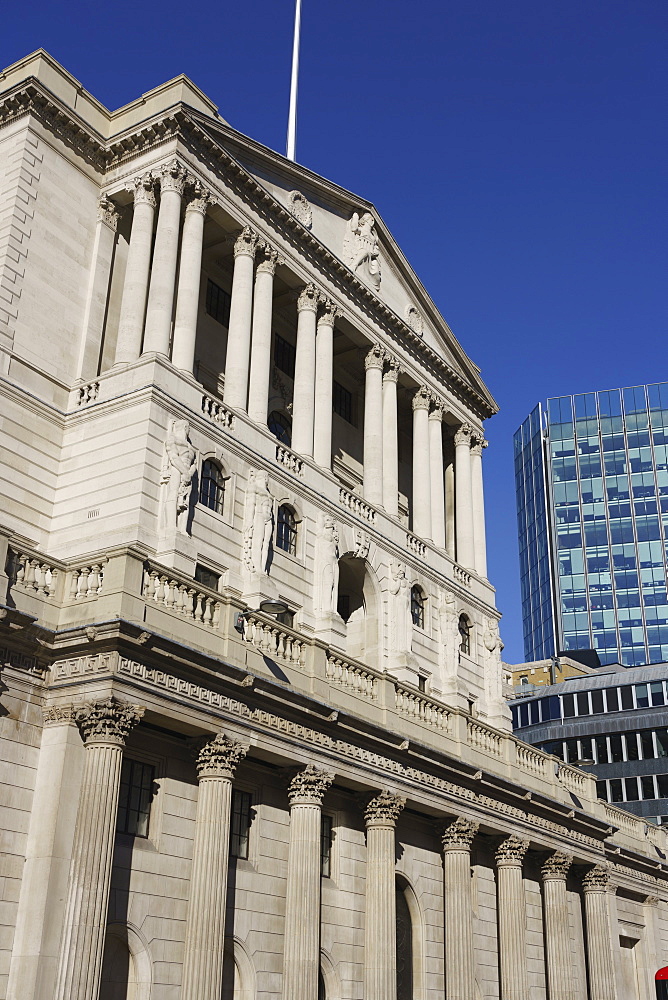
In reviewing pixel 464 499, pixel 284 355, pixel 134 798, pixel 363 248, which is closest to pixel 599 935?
pixel 464 499

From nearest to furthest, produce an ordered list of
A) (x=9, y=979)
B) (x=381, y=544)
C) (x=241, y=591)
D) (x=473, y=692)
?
(x=9, y=979) < (x=241, y=591) < (x=381, y=544) < (x=473, y=692)

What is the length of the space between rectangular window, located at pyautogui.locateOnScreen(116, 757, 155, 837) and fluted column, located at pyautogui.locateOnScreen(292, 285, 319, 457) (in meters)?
15.0

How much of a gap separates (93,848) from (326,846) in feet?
38.8

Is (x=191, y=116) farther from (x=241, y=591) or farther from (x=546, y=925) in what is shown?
(x=546, y=925)

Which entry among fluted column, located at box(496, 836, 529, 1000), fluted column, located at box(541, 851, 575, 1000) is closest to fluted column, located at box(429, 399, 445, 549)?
fluted column, located at box(496, 836, 529, 1000)

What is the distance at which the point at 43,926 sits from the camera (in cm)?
2492

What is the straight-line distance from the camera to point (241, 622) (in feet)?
101

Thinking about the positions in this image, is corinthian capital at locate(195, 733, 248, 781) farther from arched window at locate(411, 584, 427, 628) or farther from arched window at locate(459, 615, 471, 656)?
arched window at locate(459, 615, 471, 656)

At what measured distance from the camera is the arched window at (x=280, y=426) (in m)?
45.0

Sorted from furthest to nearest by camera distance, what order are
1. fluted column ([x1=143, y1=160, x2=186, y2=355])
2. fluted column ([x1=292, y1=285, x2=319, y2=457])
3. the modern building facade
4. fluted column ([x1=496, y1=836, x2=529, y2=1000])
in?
the modern building facade → fluted column ([x1=292, y1=285, x2=319, y2=457]) → fluted column ([x1=496, y1=836, x2=529, y2=1000]) → fluted column ([x1=143, y1=160, x2=186, y2=355])

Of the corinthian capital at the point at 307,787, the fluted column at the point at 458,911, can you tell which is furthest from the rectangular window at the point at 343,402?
the corinthian capital at the point at 307,787

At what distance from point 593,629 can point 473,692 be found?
379 ft

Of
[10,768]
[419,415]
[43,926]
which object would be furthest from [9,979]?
[419,415]

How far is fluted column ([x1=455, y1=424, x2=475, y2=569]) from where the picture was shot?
170ft
